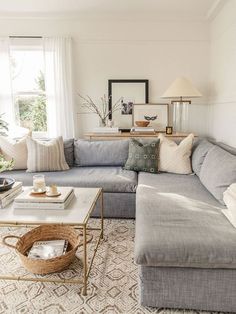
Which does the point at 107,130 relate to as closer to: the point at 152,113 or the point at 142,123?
the point at 142,123

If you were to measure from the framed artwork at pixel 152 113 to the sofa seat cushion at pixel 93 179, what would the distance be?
1.21 meters

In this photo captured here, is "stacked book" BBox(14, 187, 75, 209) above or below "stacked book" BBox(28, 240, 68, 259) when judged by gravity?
above

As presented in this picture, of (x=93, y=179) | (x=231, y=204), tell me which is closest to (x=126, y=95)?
(x=93, y=179)

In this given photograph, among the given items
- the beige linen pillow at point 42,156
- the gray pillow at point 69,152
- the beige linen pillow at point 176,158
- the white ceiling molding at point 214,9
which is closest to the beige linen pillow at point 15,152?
the beige linen pillow at point 42,156

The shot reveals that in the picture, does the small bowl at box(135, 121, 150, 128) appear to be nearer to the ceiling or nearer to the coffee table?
the ceiling

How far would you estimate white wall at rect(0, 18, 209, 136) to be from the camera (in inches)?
154

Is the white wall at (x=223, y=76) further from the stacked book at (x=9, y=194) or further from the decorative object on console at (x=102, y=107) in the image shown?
the stacked book at (x=9, y=194)

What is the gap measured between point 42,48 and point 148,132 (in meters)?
1.92

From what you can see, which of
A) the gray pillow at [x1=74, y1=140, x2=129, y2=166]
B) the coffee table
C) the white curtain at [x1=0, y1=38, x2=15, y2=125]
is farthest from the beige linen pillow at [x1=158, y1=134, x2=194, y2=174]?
the white curtain at [x1=0, y1=38, x2=15, y2=125]

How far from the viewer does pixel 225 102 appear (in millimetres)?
3322

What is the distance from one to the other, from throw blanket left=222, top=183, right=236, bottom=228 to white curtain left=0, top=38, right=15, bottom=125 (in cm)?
323

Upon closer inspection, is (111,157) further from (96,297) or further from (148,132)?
(96,297)

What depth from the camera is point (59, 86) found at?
398cm

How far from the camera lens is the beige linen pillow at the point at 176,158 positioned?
10.1 feet
